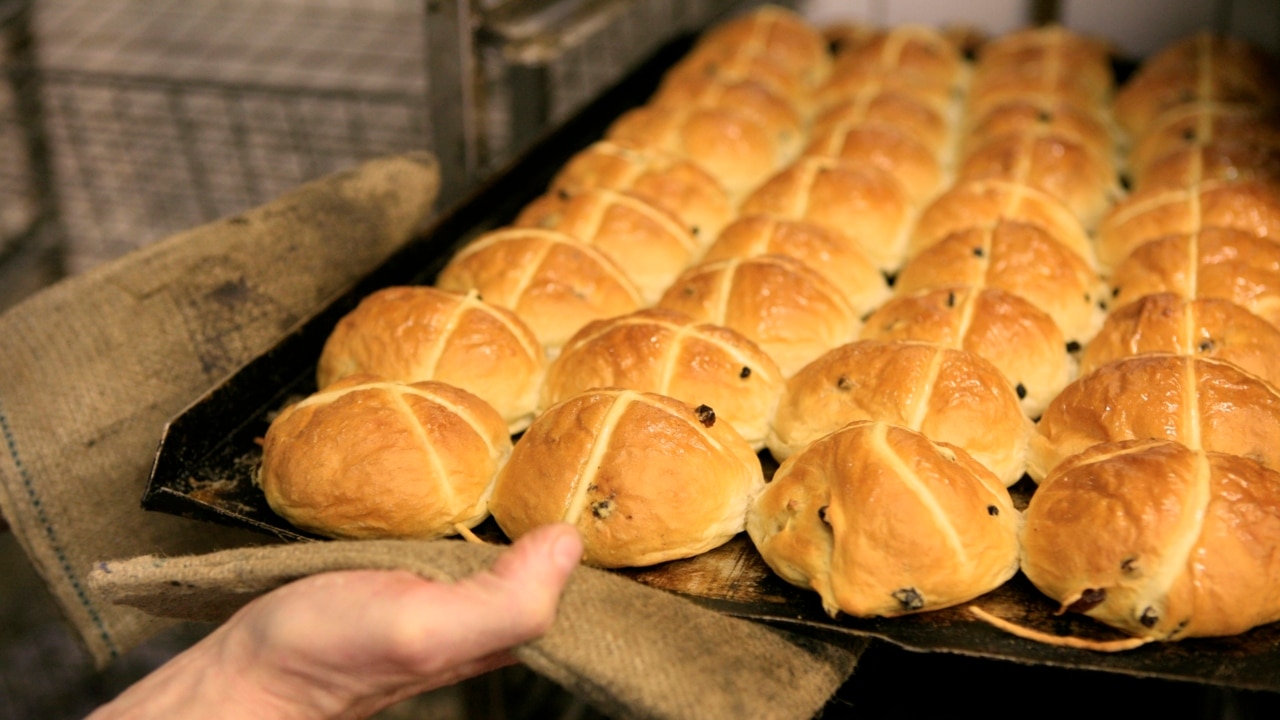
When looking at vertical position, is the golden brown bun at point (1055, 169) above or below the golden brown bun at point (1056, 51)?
below

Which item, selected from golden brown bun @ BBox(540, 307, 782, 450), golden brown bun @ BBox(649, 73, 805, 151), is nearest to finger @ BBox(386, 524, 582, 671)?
golden brown bun @ BBox(540, 307, 782, 450)

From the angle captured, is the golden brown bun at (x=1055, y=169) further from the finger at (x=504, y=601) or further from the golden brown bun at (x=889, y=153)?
the finger at (x=504, y=601)

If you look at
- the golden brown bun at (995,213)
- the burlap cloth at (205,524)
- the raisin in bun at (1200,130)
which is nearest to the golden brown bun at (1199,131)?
the raisin in bun at (1200,130)

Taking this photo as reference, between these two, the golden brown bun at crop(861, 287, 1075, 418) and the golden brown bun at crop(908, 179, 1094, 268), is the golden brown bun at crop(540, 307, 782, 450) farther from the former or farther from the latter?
the golden brown bun at crop(908, 179, 1094, 268)

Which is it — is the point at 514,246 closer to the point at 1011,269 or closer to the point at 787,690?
the point at 1011,269

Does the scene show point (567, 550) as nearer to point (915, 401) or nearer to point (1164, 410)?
point (915, 401)

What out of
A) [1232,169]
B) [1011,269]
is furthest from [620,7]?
[1232,169]
